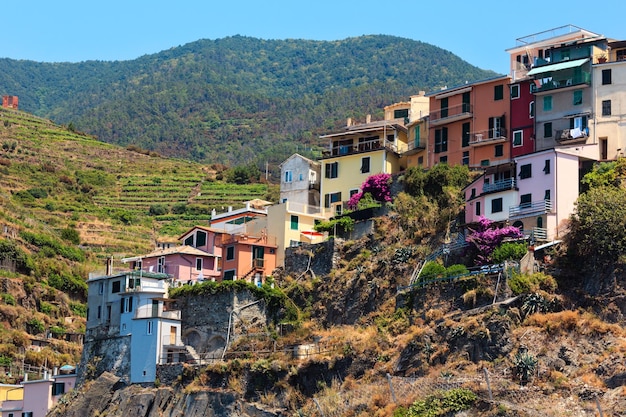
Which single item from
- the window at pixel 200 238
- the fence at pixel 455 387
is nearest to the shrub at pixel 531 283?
the fence at pixel 455 387

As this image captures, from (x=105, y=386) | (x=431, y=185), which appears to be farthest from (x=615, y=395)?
(x=105, y=386)

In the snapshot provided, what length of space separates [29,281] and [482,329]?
58.0 metres

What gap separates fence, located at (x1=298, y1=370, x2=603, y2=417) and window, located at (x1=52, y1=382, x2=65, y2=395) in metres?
21.8

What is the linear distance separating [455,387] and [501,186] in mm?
15636

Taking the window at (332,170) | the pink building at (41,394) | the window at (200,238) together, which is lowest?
the pink building at (41,394)

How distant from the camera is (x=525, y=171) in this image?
219 ft

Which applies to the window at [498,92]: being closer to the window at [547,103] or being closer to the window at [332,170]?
the window at [547,103]

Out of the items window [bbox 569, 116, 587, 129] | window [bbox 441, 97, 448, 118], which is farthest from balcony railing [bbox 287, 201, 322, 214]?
window [bbox 569, 116, 587, 129]

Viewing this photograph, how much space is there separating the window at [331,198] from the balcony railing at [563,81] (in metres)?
17.4

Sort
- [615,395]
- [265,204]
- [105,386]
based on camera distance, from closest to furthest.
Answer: [615,395] < [105,386] < [265,204]

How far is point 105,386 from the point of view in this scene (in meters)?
72.2

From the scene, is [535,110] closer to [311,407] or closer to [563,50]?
[563,50]

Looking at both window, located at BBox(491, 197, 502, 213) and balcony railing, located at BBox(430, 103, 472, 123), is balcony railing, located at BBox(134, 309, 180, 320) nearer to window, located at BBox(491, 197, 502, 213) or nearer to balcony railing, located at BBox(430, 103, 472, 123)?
window, located at BBox(491, 197, 502, 213)

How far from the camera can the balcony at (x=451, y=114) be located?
3090 inches
